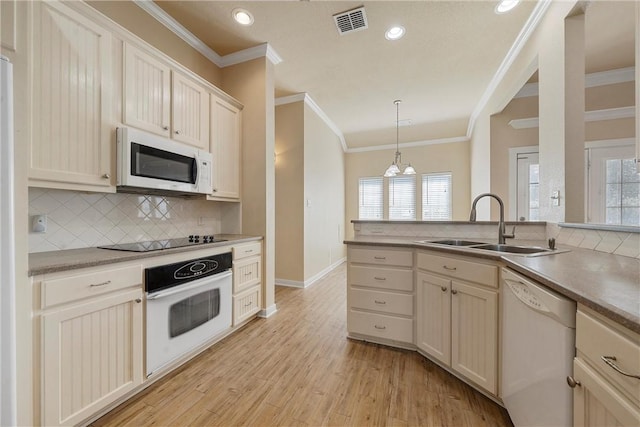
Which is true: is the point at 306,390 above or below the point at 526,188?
below

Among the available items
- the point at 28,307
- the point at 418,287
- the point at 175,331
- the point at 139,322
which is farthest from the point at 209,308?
the point at 418,287

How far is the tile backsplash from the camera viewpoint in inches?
63.1

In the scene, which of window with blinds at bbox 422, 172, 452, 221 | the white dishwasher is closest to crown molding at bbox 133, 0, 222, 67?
the white dishwasher

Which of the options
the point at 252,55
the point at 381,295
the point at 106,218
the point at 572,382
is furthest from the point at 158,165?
the point at 572,382

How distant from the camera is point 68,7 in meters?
1.49

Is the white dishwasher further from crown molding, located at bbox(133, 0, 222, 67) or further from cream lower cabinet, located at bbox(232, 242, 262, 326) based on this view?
crown molding, located at bbox(133, 0, 222, 67)

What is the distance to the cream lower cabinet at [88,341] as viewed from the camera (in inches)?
46.6

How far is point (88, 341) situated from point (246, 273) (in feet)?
4.35

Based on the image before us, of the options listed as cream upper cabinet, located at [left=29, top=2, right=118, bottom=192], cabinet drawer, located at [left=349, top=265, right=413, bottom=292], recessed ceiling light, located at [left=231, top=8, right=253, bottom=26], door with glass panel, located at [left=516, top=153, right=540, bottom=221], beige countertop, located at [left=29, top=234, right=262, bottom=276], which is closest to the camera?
beige countertop, located at [left=29, top=234, right=262, bottom=276]

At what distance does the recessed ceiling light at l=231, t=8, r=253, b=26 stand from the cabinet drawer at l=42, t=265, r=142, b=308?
234 cm

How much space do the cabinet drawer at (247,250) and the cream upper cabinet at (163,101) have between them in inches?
41.8

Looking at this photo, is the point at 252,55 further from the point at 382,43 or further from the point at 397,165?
the point at 397,165

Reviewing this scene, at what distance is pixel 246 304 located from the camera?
101 inches

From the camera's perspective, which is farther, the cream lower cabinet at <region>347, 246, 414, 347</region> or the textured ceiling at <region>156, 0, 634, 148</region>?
the textured ceiling at <region>156, 0, 634, 148</region>
